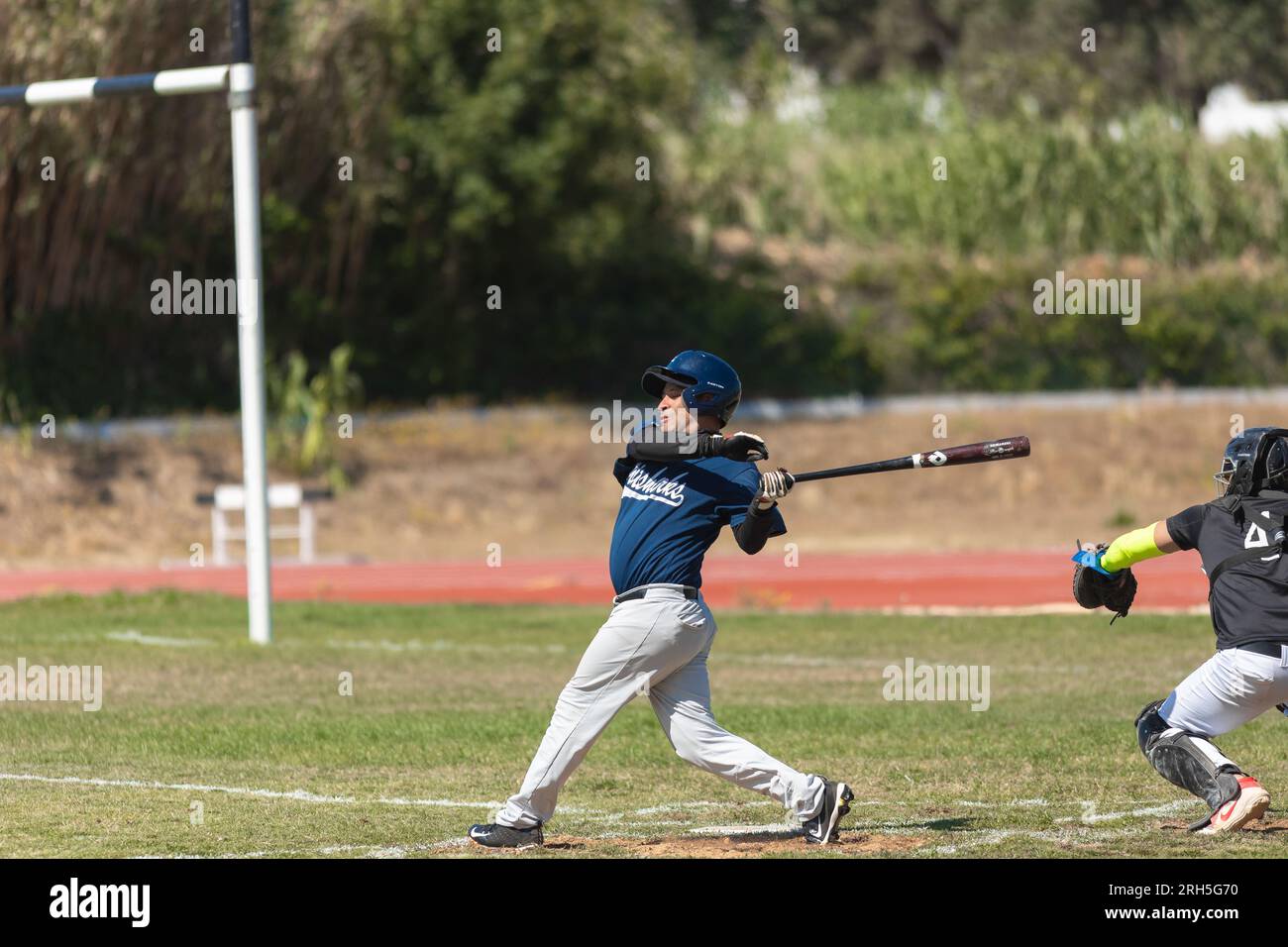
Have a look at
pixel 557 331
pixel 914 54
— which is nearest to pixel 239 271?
pixel 557 331

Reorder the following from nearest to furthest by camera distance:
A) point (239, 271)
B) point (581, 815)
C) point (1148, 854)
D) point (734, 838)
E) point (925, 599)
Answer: point (1148, 854) → point (734, 838) → point (581, 815) → point (239, 271) → point (925, 599)

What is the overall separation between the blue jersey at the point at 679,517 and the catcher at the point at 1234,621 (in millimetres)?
1664

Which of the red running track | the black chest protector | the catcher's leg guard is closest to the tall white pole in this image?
the red running track

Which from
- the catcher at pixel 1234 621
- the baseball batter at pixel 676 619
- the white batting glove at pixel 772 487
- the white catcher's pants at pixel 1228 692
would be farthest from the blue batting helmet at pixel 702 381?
the white catcher's pants at pixel 1228 692

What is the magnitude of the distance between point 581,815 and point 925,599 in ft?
40.4

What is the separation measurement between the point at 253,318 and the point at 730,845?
895 cm

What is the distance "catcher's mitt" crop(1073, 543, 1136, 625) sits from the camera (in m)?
8.98

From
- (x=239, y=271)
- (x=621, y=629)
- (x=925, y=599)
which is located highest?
(x=239, y=271)

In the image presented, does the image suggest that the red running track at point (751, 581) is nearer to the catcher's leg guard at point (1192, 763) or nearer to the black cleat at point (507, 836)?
the catcher's leg guard at point (1192, 763)

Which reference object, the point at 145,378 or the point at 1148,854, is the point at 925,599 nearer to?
the point at 1148,854

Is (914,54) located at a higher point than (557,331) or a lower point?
higher

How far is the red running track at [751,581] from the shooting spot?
21.0 metres

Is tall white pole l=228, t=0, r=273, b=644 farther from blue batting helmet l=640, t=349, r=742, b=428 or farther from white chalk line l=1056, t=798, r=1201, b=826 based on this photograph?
white chalk line l=1056, t=798, r=1201, b=826

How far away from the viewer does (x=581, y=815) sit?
30.7 ft
